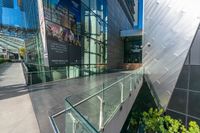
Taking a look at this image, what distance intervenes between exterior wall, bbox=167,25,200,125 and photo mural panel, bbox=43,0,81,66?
7403mm

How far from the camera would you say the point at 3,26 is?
21.3m

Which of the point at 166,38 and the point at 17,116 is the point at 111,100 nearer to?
the point at 17,116

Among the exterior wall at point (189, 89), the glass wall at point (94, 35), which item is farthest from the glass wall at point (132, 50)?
the exterior wall at point (189, 89)

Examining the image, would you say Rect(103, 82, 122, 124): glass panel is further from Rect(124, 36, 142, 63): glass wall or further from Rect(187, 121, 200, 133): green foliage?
Rect(124, 36, 142, 63): glass wall

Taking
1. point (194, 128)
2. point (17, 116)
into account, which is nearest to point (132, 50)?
point (194, 128)

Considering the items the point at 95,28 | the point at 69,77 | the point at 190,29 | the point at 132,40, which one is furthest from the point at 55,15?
the point at 132,40

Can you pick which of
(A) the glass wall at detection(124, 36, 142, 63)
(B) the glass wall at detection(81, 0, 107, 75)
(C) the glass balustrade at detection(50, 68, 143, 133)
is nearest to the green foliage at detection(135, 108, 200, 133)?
(C) the glass balustrade at detection(50, 68, 143, 133)

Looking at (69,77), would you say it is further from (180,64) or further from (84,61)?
(180,64)

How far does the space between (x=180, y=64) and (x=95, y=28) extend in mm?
9101

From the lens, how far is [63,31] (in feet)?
33.2

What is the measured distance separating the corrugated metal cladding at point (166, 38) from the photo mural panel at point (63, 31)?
5.54 meters

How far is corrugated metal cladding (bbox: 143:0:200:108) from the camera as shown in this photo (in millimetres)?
8195

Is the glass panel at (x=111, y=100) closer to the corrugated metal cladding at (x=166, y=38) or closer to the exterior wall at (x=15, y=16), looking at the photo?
the corrugated metal cladding at (x=166, y=38)

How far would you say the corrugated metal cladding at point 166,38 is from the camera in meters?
8.20
